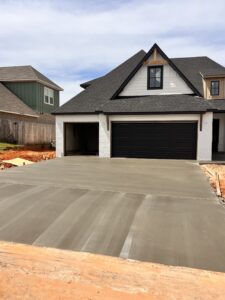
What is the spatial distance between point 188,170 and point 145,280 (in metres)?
8.52

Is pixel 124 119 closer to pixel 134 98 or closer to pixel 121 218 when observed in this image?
pixel 134 98

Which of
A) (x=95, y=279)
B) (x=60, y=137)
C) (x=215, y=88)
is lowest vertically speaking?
(x=95, y=279)

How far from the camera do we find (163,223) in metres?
5.32

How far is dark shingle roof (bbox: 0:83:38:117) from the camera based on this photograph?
23.6 meters

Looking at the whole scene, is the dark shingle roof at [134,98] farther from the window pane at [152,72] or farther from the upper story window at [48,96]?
the upper story window at [48,96]

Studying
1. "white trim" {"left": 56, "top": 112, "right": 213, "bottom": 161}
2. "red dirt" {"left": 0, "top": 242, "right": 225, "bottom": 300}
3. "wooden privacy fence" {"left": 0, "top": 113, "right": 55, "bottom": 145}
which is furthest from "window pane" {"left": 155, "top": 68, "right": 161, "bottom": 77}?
"red dirt" {"left": 0, "top": 242, "right": 225, "bottom": 300}

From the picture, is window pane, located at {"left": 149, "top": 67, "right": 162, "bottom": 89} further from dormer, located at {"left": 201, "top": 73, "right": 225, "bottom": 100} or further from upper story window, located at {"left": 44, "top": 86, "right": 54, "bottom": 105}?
upper story window, located at {"left": 44, "top": 86, "right": 54, "bottom": 105}

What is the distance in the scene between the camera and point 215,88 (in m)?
18.1

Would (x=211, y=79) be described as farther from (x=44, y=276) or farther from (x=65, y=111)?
(x=44, y=276)

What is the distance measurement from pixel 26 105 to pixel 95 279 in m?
26.3

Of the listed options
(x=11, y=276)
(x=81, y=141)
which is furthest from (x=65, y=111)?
(x=11, y=276)

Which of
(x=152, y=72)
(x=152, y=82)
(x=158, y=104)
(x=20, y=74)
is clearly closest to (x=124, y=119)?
(x=158, y=104)

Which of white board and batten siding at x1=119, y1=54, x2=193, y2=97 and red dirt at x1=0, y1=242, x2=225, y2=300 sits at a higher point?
white board and batten siding at x1=119, y1=54, x2=193, y2=97

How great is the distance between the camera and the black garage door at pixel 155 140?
51.4 feet
